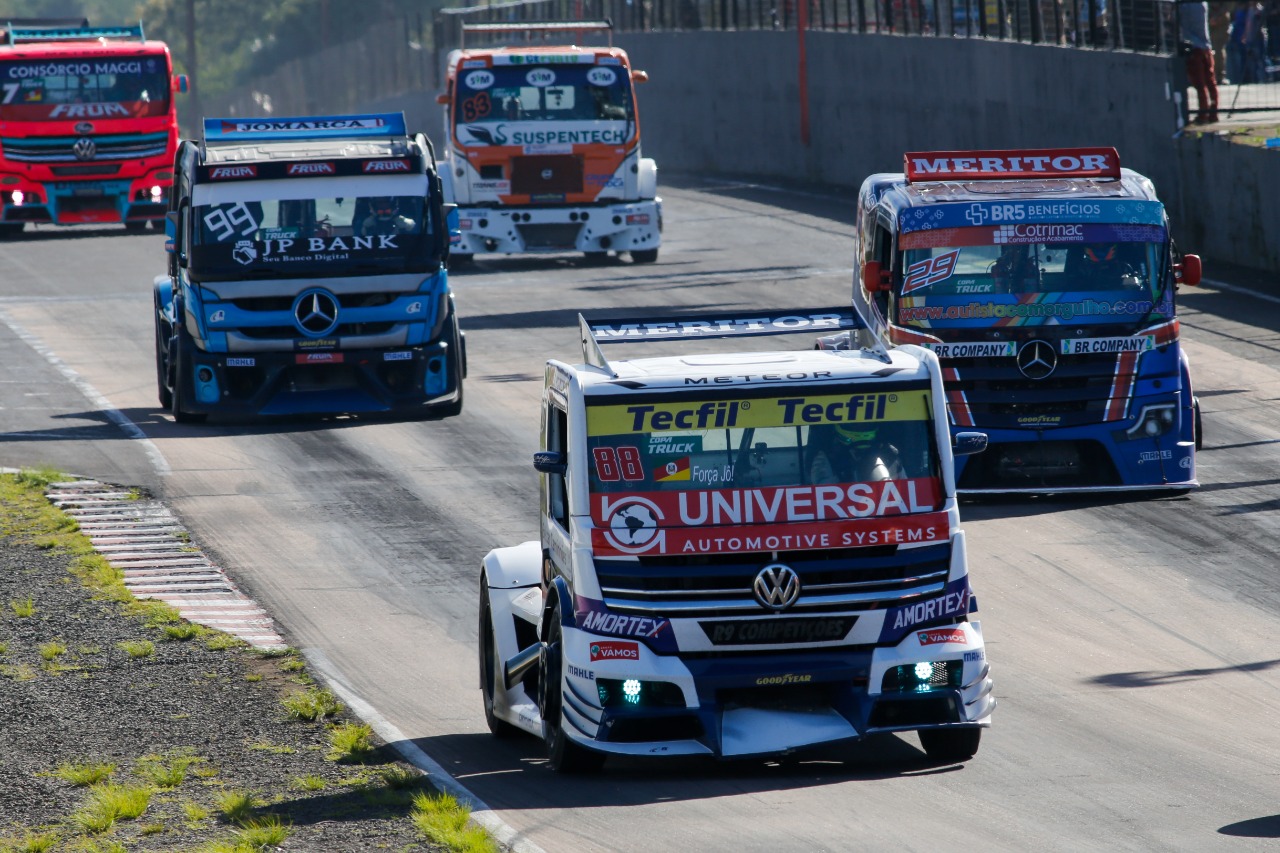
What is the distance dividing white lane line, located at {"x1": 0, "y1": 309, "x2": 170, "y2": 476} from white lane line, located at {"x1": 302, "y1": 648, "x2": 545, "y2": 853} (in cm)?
677

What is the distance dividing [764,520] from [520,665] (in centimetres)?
167

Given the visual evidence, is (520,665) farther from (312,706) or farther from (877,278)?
(877,278)

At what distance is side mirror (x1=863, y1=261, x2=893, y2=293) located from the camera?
17031 mm

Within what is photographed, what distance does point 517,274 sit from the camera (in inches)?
1282

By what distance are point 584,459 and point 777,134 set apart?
36.7 metres

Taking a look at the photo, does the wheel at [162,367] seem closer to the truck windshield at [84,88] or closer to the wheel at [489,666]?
the wheel at [489,666]

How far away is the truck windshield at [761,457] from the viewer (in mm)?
A: 9516

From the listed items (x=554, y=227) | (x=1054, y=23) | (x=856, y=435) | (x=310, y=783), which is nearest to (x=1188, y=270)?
(x=856, y=435)

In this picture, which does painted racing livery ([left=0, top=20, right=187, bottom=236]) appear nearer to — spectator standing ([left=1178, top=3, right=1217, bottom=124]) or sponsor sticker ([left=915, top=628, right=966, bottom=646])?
spectator standing ([left=1178, top=3, right=1217, bottom=124])

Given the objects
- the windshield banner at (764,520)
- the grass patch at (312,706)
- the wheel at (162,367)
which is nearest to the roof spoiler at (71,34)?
the wheel at (162,367)

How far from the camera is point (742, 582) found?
9.38m

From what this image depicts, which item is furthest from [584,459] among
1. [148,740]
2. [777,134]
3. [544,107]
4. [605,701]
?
[777,134]

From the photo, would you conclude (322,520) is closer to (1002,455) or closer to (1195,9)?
(1002,455)

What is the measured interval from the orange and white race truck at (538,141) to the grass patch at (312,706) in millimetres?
20328
